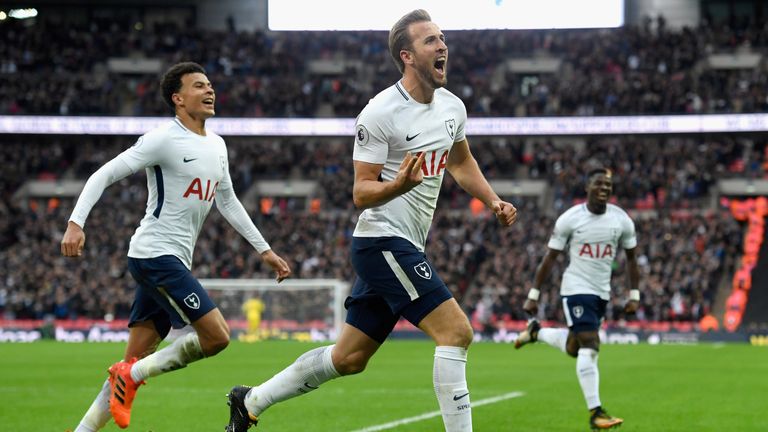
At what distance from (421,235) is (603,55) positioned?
44.0m

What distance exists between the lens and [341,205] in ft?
148

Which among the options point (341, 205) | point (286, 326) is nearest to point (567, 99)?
point (341, 205)

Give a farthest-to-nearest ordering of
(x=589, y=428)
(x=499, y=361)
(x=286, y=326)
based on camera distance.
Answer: (x=286, y=326) < (x=499, y=361) < (x=589, y=428)

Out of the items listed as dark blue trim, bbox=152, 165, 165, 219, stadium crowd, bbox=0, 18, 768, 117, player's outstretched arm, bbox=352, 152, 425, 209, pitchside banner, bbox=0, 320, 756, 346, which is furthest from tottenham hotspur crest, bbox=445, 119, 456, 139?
stadium crowd, bbox=0, 18, 768, 117

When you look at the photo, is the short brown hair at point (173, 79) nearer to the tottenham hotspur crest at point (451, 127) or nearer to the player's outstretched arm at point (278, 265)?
the player's outstretched arm at point (278, 265)

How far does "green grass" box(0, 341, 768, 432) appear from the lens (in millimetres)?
10930

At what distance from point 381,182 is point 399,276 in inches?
23.6

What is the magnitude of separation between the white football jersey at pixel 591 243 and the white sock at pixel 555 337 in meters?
0.65

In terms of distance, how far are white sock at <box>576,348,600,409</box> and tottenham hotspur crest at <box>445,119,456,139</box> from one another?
4.23m

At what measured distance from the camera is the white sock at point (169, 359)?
743 cm

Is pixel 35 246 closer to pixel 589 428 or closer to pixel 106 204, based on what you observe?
pixel 106 204

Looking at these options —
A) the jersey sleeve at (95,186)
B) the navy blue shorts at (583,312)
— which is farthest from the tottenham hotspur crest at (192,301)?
the navy blue shorts at (583,312)

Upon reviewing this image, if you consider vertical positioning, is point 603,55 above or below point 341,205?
above

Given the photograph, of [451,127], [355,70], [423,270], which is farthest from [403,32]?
[355,70]
